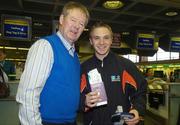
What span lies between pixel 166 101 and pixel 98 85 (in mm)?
4491

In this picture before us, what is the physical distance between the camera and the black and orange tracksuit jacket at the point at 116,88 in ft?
7.72

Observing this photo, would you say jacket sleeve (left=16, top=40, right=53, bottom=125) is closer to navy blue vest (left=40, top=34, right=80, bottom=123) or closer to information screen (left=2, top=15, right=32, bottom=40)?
navy blue vest (left=40, top=34, right=80, bottom=123)

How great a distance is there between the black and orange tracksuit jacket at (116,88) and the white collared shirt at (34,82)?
63 centimetres

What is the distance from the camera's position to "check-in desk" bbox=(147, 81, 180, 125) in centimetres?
616

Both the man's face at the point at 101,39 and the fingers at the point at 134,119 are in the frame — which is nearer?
A: the fingers at the point at 134,119

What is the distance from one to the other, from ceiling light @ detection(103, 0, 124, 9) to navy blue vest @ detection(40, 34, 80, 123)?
20.2 ft

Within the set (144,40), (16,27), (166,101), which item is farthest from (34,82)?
(144,40)

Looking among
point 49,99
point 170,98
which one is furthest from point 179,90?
point 49,99

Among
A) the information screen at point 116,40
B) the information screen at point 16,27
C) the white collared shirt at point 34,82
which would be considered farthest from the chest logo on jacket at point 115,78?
the information screen at point 116,40

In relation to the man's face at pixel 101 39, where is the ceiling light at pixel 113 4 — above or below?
above

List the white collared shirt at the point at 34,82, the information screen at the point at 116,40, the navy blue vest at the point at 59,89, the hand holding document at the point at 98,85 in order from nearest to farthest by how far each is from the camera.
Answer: the white collared shirt at the point at 34,82, the navy blue vest at the point at 59,89, the hand holding document at the point at 98,85, the information screen at the point at 116,40

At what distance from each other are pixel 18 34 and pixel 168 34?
735 centimetres

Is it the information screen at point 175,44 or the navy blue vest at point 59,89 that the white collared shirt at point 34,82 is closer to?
the navy blue vest at point 59,89

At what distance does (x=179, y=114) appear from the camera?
6086mm
